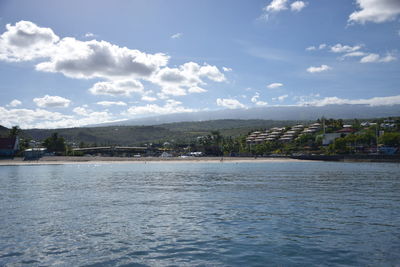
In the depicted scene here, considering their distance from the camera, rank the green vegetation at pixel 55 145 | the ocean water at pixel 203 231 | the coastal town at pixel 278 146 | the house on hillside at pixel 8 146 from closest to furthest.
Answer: the ocean water at pixel 203 231, the house on hillside at pixel 8 146, the coastal town at pixel 278 146, the green vegetation at pixel 55 145

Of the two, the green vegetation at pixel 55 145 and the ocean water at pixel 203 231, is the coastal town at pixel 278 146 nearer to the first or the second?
the green vegetation at pixel 55 145

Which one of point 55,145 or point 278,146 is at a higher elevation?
point 55,145

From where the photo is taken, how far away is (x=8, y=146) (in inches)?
4835

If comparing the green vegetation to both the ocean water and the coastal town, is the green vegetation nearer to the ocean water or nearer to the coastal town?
the coastal town

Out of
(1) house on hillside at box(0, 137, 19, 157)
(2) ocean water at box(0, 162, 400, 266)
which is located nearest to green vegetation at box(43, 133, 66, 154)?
(1) house on hillside at box(0, 137, 19, 157)

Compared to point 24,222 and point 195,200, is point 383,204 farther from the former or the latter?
point 24,222

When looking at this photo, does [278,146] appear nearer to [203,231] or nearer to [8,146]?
[8,146]

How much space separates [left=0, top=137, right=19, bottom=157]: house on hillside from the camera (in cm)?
12112

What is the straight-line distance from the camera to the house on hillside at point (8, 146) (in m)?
121

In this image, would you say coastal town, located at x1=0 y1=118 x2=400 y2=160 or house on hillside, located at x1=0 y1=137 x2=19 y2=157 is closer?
house on hillside, located at x1=0 y1=137 x2=19 y2=157

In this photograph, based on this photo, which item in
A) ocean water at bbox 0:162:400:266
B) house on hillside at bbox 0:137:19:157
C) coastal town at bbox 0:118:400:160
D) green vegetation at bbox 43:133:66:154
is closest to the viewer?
ocean water at bbox 0:162:400:266

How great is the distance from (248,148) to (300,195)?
449 ft

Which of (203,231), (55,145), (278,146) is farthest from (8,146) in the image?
(203,231)

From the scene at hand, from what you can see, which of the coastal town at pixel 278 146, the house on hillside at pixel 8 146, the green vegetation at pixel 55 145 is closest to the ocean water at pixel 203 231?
the coastal town at pixel 278 146
